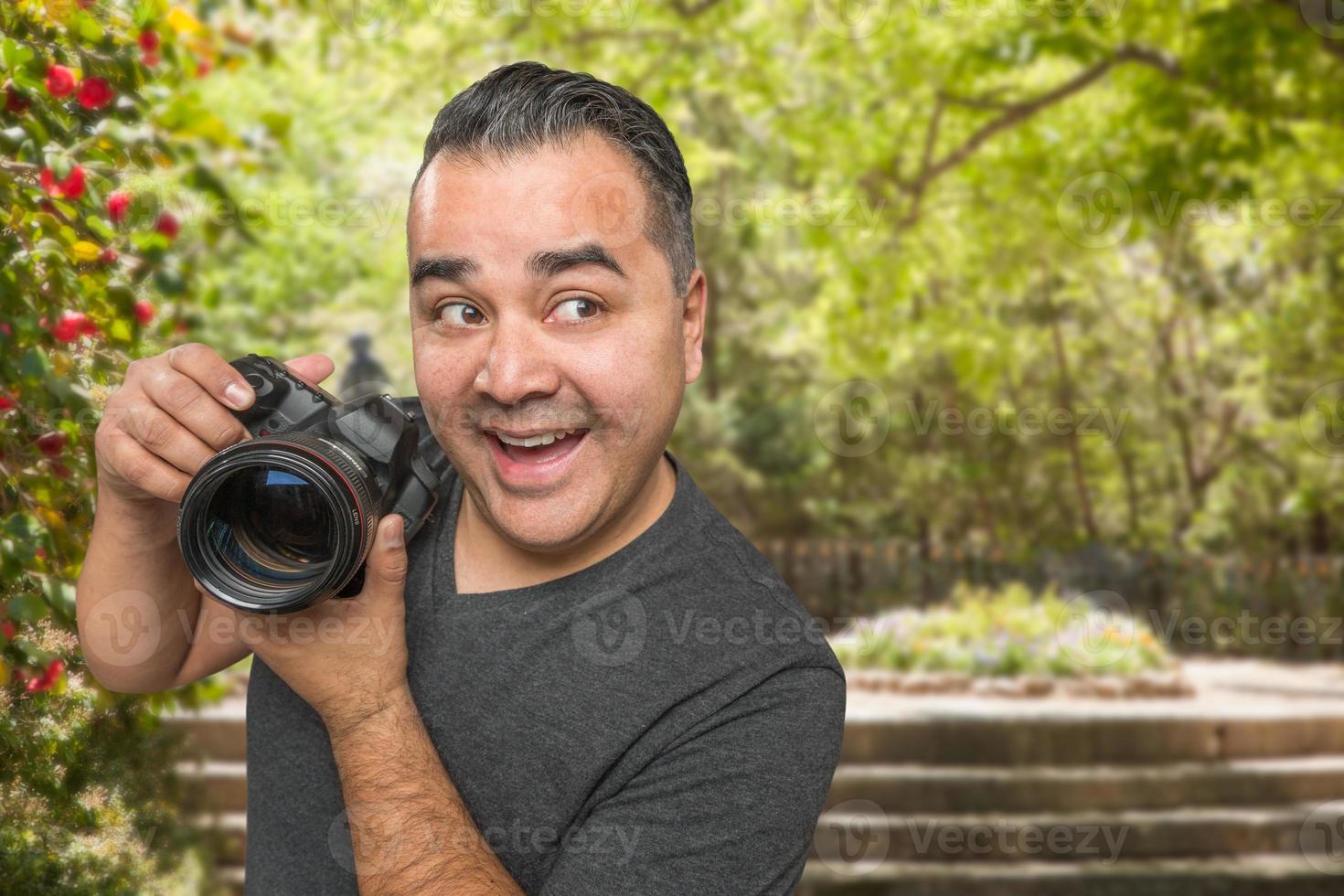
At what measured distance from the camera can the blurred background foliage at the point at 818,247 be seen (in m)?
1.28

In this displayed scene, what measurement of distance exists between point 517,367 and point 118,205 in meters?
0.56

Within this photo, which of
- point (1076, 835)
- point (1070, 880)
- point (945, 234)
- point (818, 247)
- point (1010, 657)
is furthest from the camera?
point (945, 234)

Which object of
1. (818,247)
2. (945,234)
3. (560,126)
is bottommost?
(560,126)

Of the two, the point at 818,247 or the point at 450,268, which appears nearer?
the point at 450,268

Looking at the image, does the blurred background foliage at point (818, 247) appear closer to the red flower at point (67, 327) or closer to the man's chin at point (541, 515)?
the red flower at point (67, 327)

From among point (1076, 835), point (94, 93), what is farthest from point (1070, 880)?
point (94, 93)

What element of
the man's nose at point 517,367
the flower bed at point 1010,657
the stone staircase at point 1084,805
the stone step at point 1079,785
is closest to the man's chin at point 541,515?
the man's nose at point 517,367

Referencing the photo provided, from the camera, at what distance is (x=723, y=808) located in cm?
114

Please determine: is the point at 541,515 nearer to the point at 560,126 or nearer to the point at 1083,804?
the point at 560,126

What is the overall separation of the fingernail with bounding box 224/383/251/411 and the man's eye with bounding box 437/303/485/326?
0.66ft

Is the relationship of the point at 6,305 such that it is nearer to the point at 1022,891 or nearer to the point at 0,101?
the point at 0,101

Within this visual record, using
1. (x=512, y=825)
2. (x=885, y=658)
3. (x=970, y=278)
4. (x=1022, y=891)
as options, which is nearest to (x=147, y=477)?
(x=512, y=825)

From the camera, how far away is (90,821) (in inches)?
49.0

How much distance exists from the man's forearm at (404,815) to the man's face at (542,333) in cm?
23
